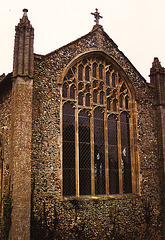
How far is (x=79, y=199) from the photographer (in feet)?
35.6

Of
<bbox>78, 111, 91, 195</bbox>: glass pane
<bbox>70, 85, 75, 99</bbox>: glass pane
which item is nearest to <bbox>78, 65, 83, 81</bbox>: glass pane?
<bbox>70, 85, 75, 99</bbox>: glass pane

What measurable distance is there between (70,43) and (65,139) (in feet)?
13.8

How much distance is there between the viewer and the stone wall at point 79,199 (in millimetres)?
10141

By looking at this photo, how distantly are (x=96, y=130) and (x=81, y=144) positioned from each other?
1.06 m

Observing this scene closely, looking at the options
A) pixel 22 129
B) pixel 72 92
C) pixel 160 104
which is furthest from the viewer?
pixel 160 104

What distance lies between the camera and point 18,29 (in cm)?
1056

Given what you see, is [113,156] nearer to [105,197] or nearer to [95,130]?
[95,130]

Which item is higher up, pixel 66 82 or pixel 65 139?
pixel 66 82

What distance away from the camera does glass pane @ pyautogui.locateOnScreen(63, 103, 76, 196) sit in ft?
35.7

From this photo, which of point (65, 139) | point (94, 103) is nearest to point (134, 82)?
point (94, 103)

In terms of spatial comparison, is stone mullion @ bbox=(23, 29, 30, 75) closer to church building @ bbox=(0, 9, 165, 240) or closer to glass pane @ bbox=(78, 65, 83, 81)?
church building @ bbox=(0, 9, 165, 240)

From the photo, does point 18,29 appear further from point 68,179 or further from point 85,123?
point 68,179

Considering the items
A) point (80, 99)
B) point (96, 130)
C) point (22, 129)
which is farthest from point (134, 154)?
point (22, 129)

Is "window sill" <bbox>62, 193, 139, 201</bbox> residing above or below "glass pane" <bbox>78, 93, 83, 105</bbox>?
below
